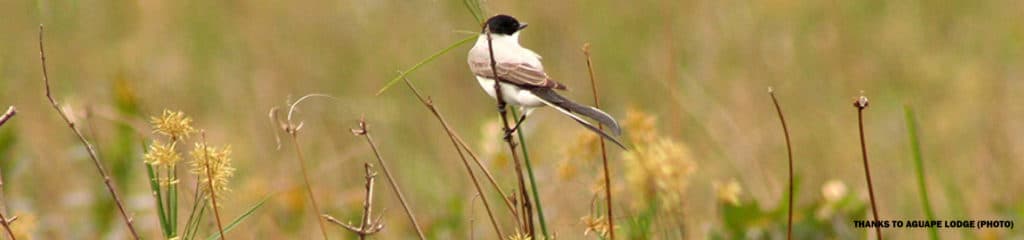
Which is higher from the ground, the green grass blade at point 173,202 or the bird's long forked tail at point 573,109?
the bird's long forked tail at point 573,109

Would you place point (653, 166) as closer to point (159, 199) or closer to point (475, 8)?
point (475, 8)

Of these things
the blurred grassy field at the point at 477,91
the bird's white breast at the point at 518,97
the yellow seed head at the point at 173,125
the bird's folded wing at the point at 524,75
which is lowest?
the yellow seed head at the point at 173,125

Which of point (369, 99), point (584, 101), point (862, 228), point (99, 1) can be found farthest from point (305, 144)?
point (862, 228)

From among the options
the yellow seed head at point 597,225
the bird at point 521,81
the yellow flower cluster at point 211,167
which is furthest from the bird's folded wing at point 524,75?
the yellow flower cluster at point 211,167

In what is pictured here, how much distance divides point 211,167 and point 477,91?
4508 millimetres

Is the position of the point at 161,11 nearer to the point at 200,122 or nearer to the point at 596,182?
the point at 200,122

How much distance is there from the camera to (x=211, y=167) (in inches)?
101

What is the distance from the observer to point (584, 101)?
695cm

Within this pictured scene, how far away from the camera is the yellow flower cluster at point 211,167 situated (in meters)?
2.55

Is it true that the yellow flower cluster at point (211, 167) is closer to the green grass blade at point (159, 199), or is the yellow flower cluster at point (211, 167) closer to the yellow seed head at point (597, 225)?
the green grass blade at point (159, 199)

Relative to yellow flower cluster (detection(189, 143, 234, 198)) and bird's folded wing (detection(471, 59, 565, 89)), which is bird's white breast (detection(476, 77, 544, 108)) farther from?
yellow flower cluster (detection(189, 143, 234, 198))

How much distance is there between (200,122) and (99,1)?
141 centimetres

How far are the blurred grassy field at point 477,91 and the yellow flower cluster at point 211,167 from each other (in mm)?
2471

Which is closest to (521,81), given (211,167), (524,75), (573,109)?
(524,75)
